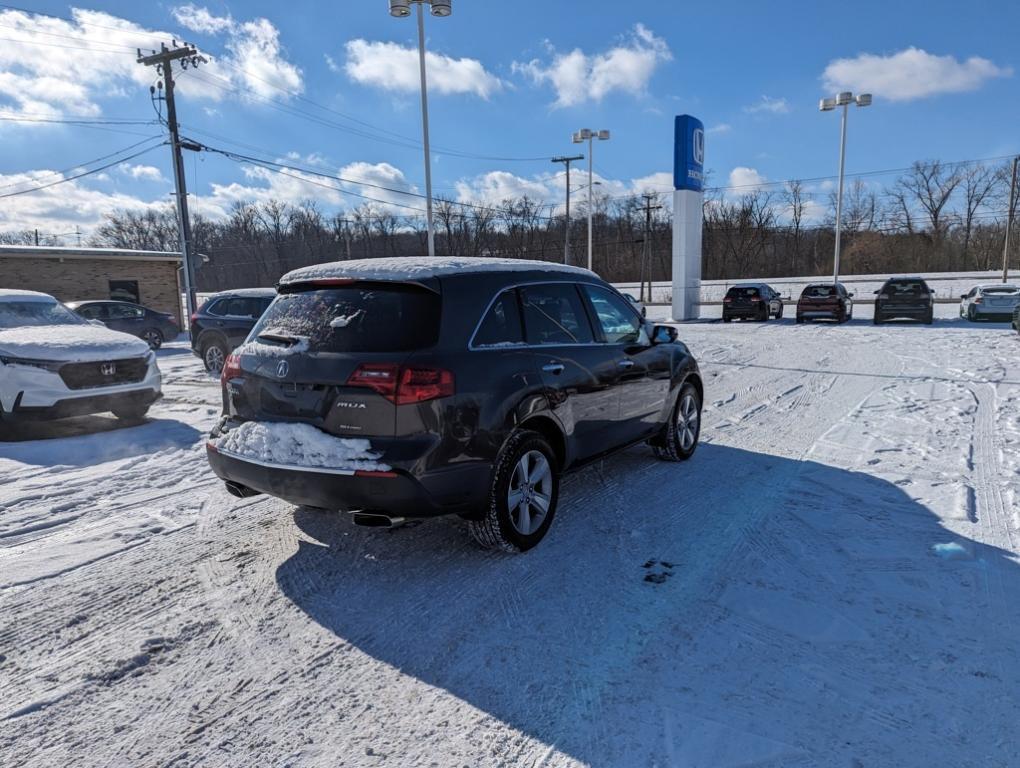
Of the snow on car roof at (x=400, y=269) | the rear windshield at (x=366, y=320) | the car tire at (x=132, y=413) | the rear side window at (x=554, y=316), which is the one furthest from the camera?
the car tire at (x=132, y=413)

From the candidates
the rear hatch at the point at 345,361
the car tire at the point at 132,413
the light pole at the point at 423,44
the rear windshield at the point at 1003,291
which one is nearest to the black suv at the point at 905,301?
the rear windshield at the point at 1003,291

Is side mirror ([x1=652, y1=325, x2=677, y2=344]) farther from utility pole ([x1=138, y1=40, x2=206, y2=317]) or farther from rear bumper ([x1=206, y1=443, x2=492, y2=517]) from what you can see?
utility pole ([x1=138, y1=40, x2=206, y2=317])

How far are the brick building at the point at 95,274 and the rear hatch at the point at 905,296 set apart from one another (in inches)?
1055

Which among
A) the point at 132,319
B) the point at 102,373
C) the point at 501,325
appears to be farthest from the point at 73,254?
the point at 501,325

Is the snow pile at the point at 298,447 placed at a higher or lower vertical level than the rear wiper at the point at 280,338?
lower

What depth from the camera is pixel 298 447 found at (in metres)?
3.50

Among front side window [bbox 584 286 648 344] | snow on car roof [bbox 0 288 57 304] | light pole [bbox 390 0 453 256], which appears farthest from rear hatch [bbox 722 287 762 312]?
snow on car roof [bbox 0 288 57 304]

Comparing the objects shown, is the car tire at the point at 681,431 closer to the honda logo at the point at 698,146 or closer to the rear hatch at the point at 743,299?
the rear hatch at the point at 743,299

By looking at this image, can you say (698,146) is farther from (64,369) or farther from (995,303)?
(64,369)

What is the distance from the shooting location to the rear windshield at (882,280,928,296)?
22641 millimetres

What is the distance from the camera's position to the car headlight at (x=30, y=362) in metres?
6.83

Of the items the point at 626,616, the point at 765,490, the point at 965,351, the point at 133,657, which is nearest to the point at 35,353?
the point at 133,657

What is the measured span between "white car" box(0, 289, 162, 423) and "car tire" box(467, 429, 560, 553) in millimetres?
5528

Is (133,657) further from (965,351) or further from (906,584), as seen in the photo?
(965,351)
